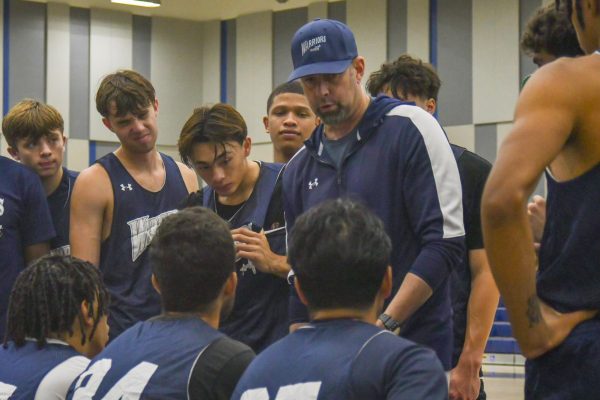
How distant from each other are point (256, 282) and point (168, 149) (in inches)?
586

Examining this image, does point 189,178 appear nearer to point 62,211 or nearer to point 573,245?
point 62,211

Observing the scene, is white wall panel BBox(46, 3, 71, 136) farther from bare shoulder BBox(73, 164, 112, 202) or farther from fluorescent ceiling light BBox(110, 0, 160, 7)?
bare shoulder BBox(73, 164, 112, 202)

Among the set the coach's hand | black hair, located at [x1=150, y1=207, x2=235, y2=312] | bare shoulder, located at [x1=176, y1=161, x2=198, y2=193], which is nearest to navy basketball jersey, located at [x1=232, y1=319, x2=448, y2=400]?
black hair, located at [x1=150, y1=207, x2=235, y2=312]

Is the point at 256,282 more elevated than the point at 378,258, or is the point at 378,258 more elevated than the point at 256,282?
the point at 378,258

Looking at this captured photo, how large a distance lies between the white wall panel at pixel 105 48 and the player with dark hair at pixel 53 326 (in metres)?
14.5

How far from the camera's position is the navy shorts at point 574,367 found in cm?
207

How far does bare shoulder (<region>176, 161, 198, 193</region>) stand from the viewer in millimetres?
4699

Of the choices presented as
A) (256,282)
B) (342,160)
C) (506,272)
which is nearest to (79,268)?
(256,282)

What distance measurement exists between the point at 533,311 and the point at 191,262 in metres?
1.03

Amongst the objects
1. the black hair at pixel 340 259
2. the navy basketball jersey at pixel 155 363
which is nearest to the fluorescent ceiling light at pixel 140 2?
the navy basketball jersey at pixel 155 363

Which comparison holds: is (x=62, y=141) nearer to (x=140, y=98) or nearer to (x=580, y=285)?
(x=140, y=98)

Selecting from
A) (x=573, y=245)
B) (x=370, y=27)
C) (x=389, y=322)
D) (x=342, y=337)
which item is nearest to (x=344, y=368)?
(x=342, y=337)

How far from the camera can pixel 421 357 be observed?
2.04 metres

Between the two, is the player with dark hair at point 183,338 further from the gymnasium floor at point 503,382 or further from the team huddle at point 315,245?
the gymnasium floor at point 503,382
